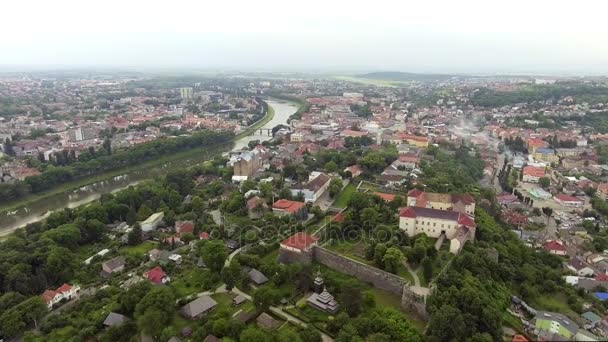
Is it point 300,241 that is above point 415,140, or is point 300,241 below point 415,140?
below

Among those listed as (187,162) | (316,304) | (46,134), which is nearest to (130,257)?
(316,304)

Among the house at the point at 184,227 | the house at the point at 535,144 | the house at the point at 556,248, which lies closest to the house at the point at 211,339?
the house at the point at 184,227

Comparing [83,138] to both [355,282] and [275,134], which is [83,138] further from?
[355,282]

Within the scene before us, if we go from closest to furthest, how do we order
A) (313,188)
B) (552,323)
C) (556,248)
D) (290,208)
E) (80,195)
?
1. (552,323)
2. (556,248)
3. (290,208)
4. (313,188)
5. (80,195)

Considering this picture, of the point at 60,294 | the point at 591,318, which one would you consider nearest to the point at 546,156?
the point at 591,318

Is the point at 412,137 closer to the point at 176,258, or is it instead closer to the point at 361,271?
the point at 361,271

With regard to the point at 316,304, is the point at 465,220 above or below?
above

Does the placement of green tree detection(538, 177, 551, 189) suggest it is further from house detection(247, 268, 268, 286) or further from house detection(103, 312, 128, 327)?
house detection(103, 312, 128, 327)

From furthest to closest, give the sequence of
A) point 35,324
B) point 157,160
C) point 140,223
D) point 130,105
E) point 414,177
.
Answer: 1. point 130,105
2. point 157,160
3. point 414,177
4. point 140,223
5. point 35,324
